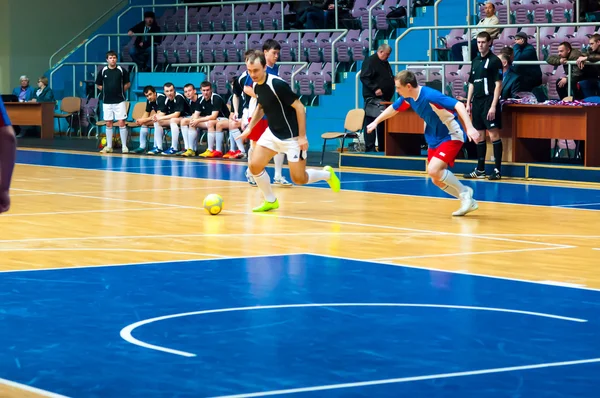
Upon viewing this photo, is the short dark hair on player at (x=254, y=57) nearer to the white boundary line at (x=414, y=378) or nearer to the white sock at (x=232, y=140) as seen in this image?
the white boundary line at (x=414, y=378)

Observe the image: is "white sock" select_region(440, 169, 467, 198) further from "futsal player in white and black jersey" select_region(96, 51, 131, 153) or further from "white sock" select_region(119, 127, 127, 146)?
"white sock" select_region(119, 127, 127, 146)

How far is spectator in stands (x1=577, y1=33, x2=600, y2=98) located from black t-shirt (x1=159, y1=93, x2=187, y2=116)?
347 inches

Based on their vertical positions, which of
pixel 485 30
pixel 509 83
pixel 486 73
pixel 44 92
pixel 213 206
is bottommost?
pixel 213 206

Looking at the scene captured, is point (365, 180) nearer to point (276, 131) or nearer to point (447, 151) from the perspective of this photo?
point (276, 131)

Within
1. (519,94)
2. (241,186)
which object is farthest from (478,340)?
(519,94)

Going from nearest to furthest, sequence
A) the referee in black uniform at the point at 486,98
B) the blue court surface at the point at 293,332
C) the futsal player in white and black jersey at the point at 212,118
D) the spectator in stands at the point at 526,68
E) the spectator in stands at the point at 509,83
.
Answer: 1. the blue court surface at the point at 293,332
2. the referee in black uniform at the point at 486,98
3. the spectator in stands at the point at 509,83
4. the spectator in stands at the point at 526,68
5. the futsal player in white and black jersey at the point at 212,118

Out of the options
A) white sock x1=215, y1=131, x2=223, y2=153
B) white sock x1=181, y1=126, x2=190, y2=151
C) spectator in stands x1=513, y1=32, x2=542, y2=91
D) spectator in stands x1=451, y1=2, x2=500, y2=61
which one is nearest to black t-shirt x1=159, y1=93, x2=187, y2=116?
white sock x1=181, y1=126, x2=190, y2=151

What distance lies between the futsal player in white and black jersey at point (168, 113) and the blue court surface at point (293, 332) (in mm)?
14769

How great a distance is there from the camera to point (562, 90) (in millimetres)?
18641

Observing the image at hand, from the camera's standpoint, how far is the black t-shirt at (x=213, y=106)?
23.0m

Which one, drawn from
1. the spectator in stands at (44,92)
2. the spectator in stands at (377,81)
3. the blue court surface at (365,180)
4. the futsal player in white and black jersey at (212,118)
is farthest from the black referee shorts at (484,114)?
the spectator in stands at (44,92)

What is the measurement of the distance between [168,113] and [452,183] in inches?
486

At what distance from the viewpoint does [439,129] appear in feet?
42.2

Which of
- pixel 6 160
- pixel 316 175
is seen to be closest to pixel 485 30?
pixel 316 175
